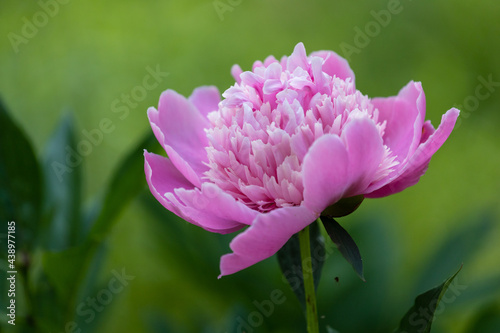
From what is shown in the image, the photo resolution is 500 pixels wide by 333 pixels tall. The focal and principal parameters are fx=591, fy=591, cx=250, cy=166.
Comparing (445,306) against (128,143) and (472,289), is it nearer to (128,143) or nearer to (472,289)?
(472,289)

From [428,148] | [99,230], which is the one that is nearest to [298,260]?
[428,148]

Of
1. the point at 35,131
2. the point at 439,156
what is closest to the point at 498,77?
the point at 439,156

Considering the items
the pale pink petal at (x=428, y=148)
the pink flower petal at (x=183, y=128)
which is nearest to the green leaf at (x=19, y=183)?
the pink flower petal at (x=183, y=128)

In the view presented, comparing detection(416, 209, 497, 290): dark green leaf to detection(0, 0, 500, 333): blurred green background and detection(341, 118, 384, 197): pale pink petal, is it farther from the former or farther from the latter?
detection(341, 118, 384, 197): pale pink petal

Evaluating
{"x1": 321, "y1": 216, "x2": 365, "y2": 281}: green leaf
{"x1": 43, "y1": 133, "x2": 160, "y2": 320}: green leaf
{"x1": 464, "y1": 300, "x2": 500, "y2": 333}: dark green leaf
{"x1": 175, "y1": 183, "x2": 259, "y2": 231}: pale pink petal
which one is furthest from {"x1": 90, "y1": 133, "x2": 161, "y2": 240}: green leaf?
{"x1": 464, "y1": 300, "x2": 500, "y2": 333}: dark green leaf

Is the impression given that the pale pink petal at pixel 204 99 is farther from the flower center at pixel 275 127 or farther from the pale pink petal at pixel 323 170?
the pale pink petal at pixel 323 170

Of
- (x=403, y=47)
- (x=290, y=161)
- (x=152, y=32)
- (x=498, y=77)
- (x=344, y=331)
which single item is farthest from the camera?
(x=152, y=32)

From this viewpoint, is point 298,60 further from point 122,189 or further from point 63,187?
point 63,187
